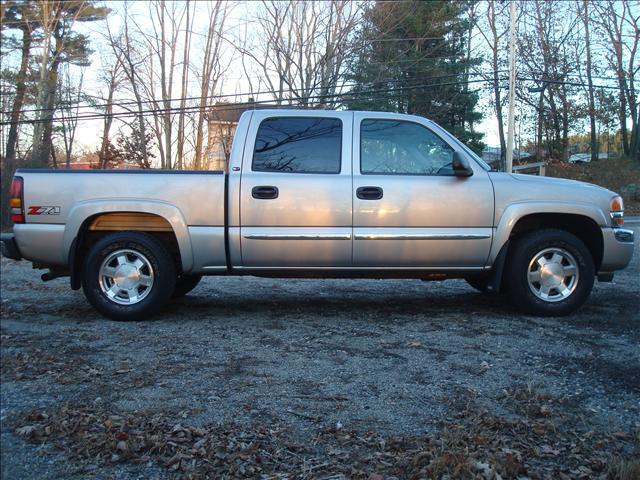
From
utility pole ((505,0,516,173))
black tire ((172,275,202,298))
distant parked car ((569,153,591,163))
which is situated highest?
utility pole ((505,0,516,173))

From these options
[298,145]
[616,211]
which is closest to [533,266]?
[616,211]

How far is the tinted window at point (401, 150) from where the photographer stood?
550 cm

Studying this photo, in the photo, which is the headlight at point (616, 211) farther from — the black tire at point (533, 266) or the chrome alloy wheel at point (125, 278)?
the chrome alloy wheel at point (125, 278)

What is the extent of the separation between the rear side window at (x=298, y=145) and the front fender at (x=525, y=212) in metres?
1.68

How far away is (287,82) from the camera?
25.0m

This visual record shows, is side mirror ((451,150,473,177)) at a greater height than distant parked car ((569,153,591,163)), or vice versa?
distant parked car ((569,153,591,163))

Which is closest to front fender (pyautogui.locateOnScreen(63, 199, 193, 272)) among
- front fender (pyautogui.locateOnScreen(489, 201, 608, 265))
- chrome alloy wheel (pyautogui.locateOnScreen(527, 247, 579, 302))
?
front fender (pyautogui.locateOnScreen(489, 201, 608, 265))

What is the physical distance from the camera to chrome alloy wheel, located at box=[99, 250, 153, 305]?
17.8ft

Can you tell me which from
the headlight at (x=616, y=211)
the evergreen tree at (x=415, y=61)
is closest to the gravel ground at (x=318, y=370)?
the headlight at (x=616, y=211)

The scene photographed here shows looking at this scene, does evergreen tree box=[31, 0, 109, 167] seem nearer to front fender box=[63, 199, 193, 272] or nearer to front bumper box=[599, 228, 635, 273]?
front fender box=[63, 199, 193, 272]

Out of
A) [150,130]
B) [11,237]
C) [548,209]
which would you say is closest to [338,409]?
[548,209]

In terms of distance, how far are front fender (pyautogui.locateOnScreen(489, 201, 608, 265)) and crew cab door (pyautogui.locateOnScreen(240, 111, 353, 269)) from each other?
1431 millimetres

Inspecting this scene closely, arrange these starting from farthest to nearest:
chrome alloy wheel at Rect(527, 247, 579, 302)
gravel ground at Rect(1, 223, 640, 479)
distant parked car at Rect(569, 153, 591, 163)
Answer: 1. distant parked car at Rect(569, 153, 591, 163)
2. chrome alloy wheel at Rect(527, 247, 579, 302)
3. gravel ground at Rect(1, 223, 640, 479)

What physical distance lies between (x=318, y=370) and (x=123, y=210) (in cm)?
263
